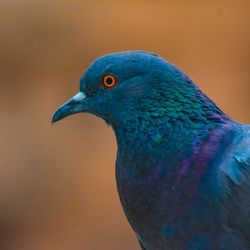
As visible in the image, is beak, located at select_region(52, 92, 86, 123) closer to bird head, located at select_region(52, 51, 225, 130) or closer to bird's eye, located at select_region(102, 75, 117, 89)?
bird head, located at select_region(52, 51, 225, 130)

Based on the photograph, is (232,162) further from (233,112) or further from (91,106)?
(233,112)

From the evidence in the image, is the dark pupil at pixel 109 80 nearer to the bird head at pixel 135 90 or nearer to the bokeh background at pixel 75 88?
Answer: the bird head at pixel 135 90

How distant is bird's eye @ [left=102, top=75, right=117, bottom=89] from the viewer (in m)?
3.99

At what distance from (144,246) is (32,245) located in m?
4.52

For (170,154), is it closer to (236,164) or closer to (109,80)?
(236,164)

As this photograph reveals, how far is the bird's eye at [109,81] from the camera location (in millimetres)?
3990

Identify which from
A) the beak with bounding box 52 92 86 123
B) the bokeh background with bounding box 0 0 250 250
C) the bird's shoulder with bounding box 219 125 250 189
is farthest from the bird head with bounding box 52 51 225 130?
the bokeh background with bounding box 0 0 250 250

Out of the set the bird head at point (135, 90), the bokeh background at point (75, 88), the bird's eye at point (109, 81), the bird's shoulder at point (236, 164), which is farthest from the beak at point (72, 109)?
the bokeh background at point (75, 88)

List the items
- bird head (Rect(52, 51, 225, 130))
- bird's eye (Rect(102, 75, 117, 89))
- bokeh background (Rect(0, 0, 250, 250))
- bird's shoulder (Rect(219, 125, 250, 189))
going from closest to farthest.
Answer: bird's shoulder (Rect(219, 125, 250, 189)) < bird head (Rect(52, 51, 225, 130)) < bird's eye (Rect(102, 75, 117, 89)) < bokeh background (Rect(0, 0, 250, 250))

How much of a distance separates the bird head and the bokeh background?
12.9ft

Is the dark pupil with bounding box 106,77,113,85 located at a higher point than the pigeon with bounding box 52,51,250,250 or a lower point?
higher

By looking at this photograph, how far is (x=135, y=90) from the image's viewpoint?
3.93 metres

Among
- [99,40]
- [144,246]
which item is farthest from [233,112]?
[144,246]

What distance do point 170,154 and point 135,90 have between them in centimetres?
42
